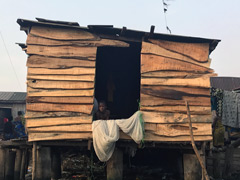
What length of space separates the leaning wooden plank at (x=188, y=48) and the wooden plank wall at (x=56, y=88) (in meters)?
2.34

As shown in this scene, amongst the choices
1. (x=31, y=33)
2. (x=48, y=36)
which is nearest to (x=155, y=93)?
(x=48, y=36)

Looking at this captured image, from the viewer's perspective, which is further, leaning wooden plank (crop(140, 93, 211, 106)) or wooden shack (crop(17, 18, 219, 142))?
leaning wooden plank (crop(140, 93, 211, 106))

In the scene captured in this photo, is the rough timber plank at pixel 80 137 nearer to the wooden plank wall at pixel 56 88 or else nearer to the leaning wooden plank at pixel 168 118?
the wooden plank wall at pixel 56 88

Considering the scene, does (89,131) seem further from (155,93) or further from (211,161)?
(211,161)

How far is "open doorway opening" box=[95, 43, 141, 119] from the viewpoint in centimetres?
1181

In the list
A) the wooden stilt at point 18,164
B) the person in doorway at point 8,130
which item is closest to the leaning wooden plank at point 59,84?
the wooden stilt at point 18,164

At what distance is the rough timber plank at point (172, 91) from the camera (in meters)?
7.45

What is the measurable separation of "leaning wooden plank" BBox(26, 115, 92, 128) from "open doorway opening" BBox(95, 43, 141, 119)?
174 inches

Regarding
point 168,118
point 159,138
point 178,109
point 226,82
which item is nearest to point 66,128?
point 159,138

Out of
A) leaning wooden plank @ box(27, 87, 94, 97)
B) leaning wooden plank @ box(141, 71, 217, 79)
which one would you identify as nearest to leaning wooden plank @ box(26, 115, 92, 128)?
leaning wooden plank @ box(27, 87, 94, 97)

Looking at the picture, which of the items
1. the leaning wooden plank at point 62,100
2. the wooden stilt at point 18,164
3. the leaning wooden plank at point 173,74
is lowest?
the wooden stilt at point 18,164

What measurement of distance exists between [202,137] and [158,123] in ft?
4.76

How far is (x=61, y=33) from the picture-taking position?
7.45 metres

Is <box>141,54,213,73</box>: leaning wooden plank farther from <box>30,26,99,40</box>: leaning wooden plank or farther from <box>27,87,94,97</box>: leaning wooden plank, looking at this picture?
<box>27,87,94,97</box>: leaning wooden plank
